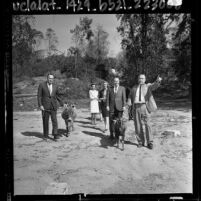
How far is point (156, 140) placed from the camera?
4.49m

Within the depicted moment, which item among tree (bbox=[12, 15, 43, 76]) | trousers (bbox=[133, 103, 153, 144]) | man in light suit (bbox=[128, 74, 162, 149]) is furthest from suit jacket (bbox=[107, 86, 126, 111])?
tree (bbox=[12, 15, 43, 76])

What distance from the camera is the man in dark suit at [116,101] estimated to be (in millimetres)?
4523

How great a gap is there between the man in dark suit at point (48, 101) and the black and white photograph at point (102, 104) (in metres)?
0.02

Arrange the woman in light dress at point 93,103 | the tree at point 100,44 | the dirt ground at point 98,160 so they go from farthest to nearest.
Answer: the woman in light dress at point 93,103, the tree at point 100,44, the dirt ground at point 98,160

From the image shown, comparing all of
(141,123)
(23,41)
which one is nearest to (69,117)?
(141,123)

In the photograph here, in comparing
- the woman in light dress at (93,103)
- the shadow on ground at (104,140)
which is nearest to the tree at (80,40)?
the woman in light dress at (93,103)

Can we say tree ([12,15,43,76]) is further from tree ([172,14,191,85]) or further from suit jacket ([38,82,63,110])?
tree ([172,14,191,85])

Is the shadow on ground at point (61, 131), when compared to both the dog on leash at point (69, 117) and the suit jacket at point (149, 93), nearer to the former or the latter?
the dog on leash at point (69, 117)

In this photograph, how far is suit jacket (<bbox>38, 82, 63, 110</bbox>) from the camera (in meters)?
4.46

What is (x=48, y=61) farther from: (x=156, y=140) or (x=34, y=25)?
(x=156, y=140)

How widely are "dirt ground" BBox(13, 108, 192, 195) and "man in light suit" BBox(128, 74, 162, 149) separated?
0.35ft
